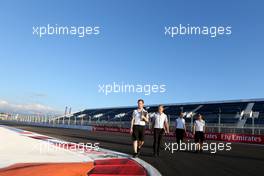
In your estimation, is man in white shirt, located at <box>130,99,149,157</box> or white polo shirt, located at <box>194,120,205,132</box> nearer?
man in white shirt, located at <box>130,99,149,157</box>

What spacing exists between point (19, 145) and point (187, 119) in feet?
126

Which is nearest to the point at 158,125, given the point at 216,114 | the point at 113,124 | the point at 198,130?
the point at 198,130

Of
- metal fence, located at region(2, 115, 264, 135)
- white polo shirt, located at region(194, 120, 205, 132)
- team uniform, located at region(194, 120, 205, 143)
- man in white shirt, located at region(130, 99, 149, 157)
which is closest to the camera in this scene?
man in white shirt, located at region(130, 99, 149, 157)

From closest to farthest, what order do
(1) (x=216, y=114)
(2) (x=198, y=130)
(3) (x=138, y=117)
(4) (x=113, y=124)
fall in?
(3) (x=138, y=117)
(2) (x=198, y=130)
(4) (x=113, y=124)
(1) (x=216, y=114)

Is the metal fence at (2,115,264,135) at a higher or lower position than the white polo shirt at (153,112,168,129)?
lower

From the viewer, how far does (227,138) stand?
2703 cm

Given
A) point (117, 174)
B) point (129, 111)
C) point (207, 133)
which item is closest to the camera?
point (117, 174)

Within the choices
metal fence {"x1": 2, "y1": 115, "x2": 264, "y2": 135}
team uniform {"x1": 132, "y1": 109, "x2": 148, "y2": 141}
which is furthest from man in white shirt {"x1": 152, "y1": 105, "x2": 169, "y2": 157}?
metal fence {"x1": 2, "y1": 115, "x2": 264, "y2": 135}

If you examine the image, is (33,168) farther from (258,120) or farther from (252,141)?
(258,120)

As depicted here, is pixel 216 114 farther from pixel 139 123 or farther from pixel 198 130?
pixel 139 123

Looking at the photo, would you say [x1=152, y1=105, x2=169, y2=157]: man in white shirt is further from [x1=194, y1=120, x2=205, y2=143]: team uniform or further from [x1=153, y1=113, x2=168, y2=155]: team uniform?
[x1=194, y1=120, x2=205, y2=143]: team uniform

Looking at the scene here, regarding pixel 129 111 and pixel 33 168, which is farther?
pixel 129 111

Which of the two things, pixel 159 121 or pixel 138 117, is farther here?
pixel 159 121

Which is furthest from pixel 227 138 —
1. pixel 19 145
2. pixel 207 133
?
pixel 19 145
